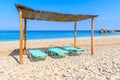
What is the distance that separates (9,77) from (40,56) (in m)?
2.11

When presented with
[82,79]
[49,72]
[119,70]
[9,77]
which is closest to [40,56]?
[49,72]

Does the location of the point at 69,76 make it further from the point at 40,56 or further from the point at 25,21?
the point at 25,21

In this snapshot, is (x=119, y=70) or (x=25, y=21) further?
(x=25, y=21)

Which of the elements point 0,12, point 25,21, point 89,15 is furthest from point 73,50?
point 0,12

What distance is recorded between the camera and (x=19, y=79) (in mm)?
3711

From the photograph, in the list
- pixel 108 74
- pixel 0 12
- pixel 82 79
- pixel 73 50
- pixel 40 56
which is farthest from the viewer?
pixel 0 12

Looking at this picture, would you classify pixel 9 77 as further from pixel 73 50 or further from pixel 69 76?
pixel 73 50

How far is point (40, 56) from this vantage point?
584 centimetres

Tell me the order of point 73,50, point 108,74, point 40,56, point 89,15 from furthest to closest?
point 73,50, point 89,15, point 40,56, point 108,74

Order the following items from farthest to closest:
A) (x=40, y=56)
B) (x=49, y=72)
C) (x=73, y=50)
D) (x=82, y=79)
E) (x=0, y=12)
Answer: (x=0, y=12)
(x=73, y=50)
(x=40, y=56)
(x=49, y=72)
(x=82, y=79)

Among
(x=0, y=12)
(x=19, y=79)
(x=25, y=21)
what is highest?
(x=0, y=12)

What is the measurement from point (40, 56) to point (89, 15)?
10.6 feet

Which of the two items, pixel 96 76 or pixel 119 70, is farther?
pixel 119 70

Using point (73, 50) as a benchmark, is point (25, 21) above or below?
above
